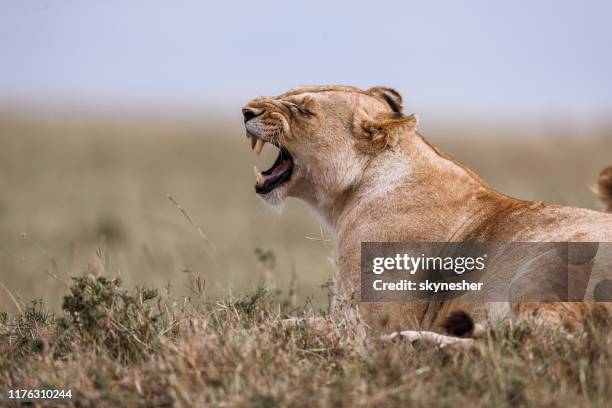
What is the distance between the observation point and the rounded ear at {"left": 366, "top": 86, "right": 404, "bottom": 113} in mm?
6246

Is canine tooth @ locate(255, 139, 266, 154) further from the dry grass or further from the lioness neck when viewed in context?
the dry grass

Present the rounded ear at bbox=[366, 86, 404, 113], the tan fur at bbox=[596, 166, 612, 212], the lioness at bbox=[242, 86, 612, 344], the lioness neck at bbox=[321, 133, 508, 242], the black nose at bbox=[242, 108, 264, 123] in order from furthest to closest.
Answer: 1. the tan fur at bbox=[596, 166, 612, 212]
2. the rounded ear at bbox=[366, 86, 404, 113]
3. the black nose at bbox=[242, 108, 264, 123]
4. the lioness neck at bbox=[321, 133, 508, 242]
5. the lioness at bbox=[242, 86, 612, 344]

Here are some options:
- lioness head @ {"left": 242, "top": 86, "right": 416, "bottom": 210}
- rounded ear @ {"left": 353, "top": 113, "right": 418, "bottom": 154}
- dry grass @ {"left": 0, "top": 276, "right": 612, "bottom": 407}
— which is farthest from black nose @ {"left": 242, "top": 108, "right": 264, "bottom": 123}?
dry grass @ {"left": 0, "top": 276, "right": 612, "bottom": 407}

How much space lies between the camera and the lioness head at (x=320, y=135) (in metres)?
5.83

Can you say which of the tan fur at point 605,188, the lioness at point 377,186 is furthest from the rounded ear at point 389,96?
the tan fur at point 605,188

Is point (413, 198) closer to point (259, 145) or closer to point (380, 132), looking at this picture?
point (380, 132)

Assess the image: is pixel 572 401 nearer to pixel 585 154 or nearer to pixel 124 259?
pixel 124 259

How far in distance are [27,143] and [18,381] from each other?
26372 millimetres

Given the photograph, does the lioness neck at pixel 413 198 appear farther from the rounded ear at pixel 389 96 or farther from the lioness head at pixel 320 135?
the rounded ear at pixel 389 96

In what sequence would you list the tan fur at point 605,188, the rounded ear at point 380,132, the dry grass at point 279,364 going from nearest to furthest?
the dry grass at point 279,364, the rounded ear at point 380,132, the tan fur at point 605,188

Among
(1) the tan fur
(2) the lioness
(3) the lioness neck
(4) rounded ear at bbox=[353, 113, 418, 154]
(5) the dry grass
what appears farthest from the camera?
(1) the tan fur

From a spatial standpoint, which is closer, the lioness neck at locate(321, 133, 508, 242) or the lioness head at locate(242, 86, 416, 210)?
the lioness neck at locate(321, 133, 508, 242)

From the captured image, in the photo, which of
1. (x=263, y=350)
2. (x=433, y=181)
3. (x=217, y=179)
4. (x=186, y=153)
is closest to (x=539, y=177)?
(x=217, y=179)

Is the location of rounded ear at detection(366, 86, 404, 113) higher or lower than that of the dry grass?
higher
